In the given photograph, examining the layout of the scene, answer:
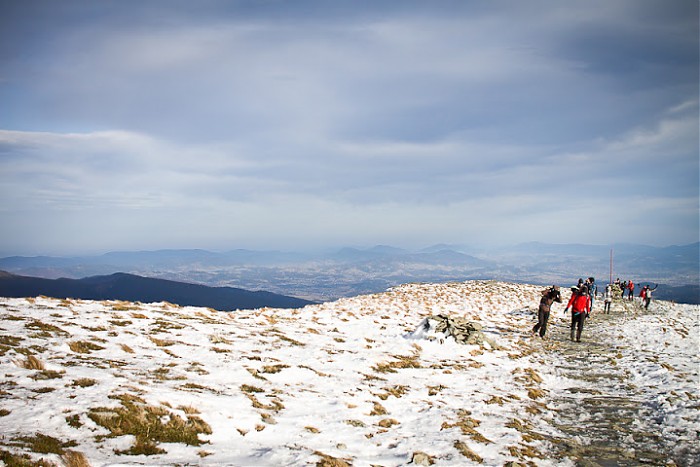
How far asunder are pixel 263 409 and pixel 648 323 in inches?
1270

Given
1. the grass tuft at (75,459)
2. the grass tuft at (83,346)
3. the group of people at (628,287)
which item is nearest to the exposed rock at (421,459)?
the grass tuft at (75,459)

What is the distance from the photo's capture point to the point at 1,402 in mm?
7117

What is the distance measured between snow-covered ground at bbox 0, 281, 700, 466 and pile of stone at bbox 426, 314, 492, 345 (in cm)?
62

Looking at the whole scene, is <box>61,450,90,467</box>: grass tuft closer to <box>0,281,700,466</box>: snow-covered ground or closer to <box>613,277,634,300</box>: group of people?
<box>0,281,700,466</box>: snow-covered ground

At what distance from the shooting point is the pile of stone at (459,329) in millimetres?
20123

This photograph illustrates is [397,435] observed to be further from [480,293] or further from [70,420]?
[480,293]

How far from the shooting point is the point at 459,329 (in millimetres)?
20875

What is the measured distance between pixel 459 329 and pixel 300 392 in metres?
12.2

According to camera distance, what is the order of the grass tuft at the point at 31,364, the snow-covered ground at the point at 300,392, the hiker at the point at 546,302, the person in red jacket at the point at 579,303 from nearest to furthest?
the snow-covered ground at the point at 300,392 < the grass tuft at the point at 31,364 < the person in red jacket at the point at 579,303 < the hiker at the point at 546,302

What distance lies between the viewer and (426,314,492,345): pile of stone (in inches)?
792

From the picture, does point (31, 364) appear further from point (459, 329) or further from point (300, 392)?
point (459, 329)

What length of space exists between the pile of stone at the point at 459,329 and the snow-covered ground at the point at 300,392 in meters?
0.62

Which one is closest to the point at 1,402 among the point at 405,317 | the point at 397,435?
the point at 397,435

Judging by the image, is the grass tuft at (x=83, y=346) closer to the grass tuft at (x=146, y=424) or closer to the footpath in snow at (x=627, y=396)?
the grass tuft at (x=146, y=424)
